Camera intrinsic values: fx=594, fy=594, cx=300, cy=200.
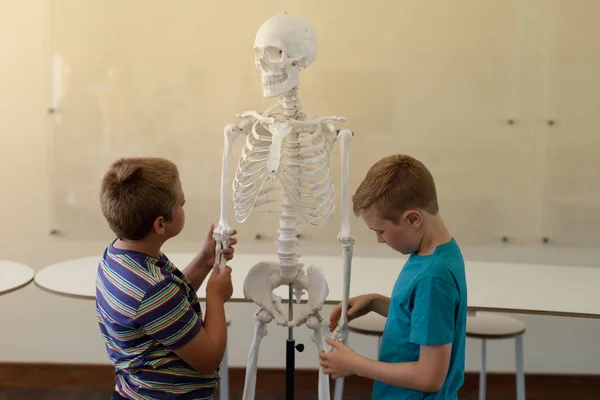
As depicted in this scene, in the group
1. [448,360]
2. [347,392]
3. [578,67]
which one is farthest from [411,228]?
[578,67]

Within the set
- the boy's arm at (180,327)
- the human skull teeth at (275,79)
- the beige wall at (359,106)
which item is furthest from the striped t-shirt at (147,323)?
the beige wall at (359,106)

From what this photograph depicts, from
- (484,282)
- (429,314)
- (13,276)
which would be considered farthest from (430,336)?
(13,276)

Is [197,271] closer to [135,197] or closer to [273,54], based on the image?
[135,197]

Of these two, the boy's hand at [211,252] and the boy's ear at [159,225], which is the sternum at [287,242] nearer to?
the boy's hand at [211,252]

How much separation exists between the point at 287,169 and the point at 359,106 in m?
1.43

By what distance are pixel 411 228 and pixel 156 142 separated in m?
2.23

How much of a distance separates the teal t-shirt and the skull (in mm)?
784

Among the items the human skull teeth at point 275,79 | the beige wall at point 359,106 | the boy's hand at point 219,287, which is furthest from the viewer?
the beige wall at point 359,106

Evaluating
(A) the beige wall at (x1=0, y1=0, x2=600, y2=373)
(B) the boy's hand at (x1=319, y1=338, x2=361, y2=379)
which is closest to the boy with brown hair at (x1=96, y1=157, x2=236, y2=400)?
(B) the boy's hand at (x1=319, y1=338, x2=361, y2=379)

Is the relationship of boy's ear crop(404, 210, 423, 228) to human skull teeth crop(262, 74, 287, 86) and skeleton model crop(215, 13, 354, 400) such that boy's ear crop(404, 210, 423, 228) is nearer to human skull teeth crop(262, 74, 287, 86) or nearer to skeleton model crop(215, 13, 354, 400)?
skeleton model crop(215, 13, 354, 400)

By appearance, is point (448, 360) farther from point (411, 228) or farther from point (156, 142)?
point (156, 142)

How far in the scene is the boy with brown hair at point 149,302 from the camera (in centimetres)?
127

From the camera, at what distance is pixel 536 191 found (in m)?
3.24

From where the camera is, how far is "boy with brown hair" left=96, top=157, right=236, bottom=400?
127 cm
